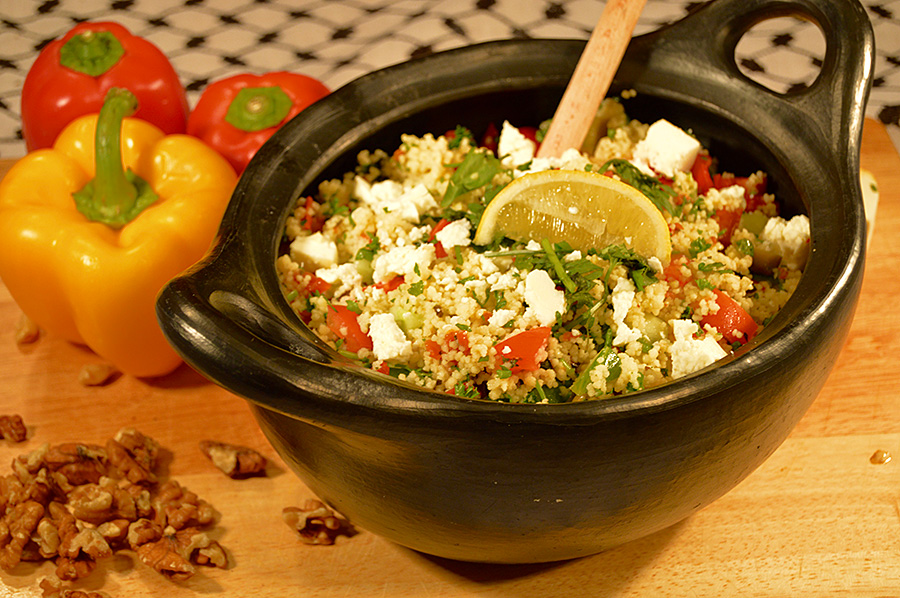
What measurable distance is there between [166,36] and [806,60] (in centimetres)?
174

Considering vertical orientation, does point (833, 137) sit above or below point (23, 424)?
above

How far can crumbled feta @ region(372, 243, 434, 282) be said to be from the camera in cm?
105

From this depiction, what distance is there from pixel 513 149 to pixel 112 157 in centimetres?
65

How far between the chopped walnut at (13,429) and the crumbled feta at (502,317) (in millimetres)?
758

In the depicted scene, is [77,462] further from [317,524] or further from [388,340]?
[388,340]

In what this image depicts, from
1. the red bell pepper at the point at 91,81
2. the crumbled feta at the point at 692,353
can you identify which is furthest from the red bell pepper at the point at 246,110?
the crumbled feta at the point at 692,353

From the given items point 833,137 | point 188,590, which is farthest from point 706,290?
point 188,590

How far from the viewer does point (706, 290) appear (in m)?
1.01

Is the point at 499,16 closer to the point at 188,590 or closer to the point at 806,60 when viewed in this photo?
the point at 806,60

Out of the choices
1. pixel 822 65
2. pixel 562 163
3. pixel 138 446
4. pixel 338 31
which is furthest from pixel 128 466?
pixel 338 31

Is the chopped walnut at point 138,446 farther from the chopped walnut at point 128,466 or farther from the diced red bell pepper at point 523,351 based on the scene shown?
the diced red bell pepper at point 523,351

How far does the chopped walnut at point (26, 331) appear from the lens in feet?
4.66

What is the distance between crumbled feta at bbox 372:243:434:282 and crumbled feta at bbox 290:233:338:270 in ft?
0.24

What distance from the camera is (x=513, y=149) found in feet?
4.04
